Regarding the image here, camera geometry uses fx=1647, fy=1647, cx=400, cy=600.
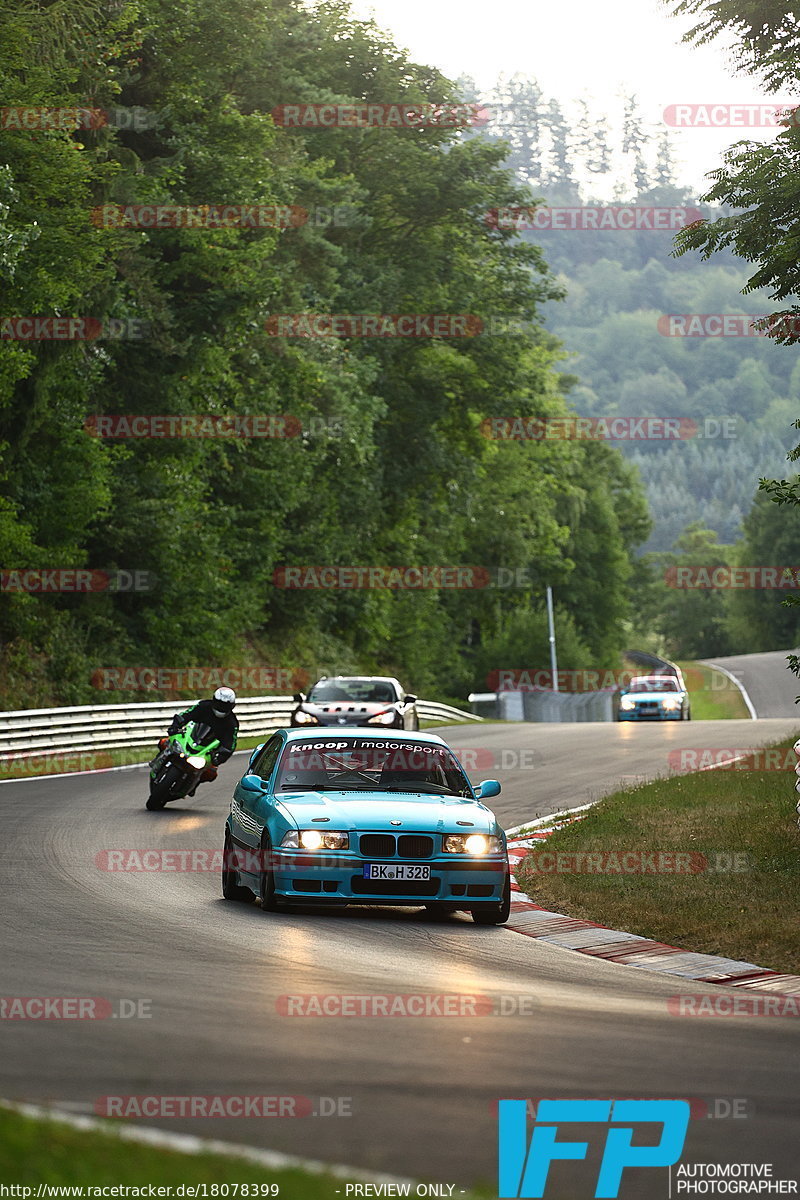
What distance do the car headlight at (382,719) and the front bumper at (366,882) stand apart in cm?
1719

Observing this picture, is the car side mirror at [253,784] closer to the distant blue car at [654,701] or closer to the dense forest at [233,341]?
the dense forest at [233,341]

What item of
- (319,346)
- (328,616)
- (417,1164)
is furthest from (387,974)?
(328,616)

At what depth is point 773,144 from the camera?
53.4ft

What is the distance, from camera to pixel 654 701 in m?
53.3

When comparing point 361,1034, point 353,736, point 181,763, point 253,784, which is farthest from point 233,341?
point 361,1034

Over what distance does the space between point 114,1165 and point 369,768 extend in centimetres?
864

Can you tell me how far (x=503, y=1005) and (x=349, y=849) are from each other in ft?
11.9

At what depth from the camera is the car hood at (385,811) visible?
11.9 metres

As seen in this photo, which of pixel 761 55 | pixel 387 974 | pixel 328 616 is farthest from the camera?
pixel 328 616

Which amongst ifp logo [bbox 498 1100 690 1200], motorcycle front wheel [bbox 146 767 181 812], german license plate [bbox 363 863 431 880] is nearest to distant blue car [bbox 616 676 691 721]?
motorcycle front wheel [bbox 146 767 181 812]

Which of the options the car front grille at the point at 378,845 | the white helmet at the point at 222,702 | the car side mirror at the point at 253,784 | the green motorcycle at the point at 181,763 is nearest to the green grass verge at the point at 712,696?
the white helmet at the point at 222,702

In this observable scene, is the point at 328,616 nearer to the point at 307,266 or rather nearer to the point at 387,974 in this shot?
the point at 307,266

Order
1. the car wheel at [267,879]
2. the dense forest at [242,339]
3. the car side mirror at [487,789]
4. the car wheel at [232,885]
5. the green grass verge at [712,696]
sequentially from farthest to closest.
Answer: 1. the green grass verge at [712,696]
2. the dense forest at [242,339]
3. the car side mirror at [487,789]
4. the car wheel at [232,885]
5. the car wheel at [267,879]

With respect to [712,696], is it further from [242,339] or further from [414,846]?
[414,846]
